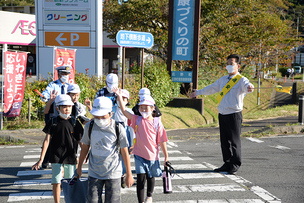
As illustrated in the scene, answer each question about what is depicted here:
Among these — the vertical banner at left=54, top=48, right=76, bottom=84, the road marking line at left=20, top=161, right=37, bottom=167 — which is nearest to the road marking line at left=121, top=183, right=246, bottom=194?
the road marking line at left=20, top=161, right=37, bottom=167

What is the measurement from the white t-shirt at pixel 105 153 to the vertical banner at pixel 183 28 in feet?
45.1

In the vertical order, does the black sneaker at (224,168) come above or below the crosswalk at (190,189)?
above

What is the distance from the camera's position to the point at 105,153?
424 centimetres

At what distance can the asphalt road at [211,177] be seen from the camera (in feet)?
19.0

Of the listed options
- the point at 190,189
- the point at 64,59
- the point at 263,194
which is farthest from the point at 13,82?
the point at 263,194

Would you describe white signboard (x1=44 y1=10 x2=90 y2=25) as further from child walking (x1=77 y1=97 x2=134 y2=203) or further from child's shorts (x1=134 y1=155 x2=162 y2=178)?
child walking (x1=77 y1=97 x2=134 y2=203)

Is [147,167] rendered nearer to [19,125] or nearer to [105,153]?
[105,153]

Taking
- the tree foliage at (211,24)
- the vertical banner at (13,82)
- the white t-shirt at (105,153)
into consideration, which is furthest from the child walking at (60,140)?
the tree foliage at (211,24)

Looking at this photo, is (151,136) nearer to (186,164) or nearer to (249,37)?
(186,164)

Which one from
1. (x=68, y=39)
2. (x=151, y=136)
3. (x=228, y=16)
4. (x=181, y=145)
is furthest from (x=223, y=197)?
(x=228, y=16)

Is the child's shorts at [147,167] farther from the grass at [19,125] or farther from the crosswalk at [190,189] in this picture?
the grass at [19,125]

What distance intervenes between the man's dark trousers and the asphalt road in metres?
0.31

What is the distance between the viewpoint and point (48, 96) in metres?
6.69

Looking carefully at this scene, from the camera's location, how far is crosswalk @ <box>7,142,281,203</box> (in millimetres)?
5664
